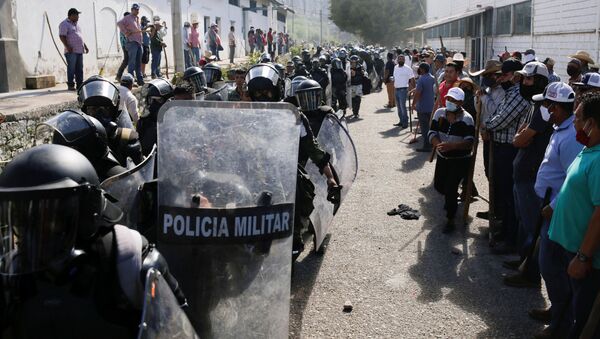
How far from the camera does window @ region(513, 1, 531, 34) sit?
67.0 feet

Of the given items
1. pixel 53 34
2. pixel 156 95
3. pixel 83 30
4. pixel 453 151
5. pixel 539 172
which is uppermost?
pixel 83 30

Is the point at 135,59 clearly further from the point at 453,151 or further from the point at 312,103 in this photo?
the point at 312,103

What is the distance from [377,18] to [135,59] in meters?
58.4

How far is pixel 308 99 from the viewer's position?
558 centimetres

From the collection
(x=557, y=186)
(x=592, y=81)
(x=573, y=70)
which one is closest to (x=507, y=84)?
(x=592, y=81)

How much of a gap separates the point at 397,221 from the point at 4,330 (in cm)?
568

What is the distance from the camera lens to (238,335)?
9.00 feet

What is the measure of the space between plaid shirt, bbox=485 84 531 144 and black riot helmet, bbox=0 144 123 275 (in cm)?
480

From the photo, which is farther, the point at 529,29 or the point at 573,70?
the point at 529,29

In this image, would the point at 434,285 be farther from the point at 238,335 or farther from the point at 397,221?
the point at 238,335

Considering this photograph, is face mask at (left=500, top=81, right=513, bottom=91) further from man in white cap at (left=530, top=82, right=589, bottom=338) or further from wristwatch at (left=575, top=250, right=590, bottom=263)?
wristwatch at (left=575, top=250, right=590, bottom=263)

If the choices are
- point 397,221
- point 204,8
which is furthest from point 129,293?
point 204,8

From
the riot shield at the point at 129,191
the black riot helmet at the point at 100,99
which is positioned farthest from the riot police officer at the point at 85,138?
the black riot helmet at the point at 100,99

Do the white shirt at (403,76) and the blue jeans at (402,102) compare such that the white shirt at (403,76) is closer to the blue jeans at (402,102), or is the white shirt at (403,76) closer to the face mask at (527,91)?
the blue jeans at (402,102)
